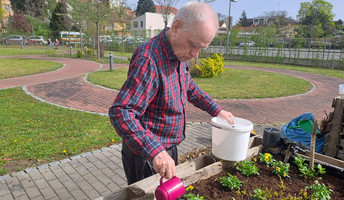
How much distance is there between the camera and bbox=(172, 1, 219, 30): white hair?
1.27 m

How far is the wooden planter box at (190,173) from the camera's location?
1482 mm

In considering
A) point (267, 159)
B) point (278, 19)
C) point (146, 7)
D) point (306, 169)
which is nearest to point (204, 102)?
point (267, 159)

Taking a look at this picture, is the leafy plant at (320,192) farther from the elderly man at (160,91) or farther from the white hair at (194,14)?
the white hair at (194,14)

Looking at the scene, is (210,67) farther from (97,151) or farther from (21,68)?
(21,68)

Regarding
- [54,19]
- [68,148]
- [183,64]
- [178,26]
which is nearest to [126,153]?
[183,64]

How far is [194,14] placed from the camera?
127cm

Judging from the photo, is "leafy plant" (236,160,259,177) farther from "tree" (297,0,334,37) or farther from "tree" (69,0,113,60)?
"tree" (297,0,334,37)

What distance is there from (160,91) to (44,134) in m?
4.01

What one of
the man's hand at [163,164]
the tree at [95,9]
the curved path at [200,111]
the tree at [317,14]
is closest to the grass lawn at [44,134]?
the curved path at [200,111]

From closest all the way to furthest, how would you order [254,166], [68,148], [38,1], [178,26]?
[178,26] → [254,166] → [68,148] → [38,1]

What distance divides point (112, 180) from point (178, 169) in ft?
5.81

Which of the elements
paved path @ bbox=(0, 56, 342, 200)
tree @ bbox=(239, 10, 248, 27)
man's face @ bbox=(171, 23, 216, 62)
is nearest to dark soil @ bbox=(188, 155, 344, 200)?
man's face @ bbox=(171, 23, 216, 62)

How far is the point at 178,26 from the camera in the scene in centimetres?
135

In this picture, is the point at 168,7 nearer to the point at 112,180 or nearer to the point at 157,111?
the point at 112,180
